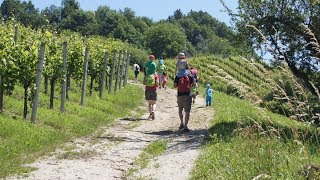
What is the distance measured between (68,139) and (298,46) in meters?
9.91

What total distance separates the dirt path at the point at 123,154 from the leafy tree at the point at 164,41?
419 ft

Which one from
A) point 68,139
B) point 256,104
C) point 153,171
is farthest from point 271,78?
point 68,139

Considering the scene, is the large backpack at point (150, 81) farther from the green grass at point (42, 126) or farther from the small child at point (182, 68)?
the small child at point (182, 68)

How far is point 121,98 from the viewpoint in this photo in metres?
23.2

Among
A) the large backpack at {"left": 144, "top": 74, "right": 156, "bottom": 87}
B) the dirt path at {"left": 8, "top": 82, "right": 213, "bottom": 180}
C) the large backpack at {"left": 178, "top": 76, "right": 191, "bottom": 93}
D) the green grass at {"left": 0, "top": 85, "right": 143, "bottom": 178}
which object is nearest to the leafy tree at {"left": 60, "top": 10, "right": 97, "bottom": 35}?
the green grass at {"left": 0, "top": 85, "right": 143, "bottom": 178}

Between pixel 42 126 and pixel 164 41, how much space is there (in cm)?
13443

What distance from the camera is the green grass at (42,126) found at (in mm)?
9430

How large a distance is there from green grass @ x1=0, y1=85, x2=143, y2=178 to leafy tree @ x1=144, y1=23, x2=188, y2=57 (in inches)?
4926

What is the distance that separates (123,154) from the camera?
35.2ft

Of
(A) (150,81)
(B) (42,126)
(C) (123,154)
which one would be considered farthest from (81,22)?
(C) (123,154)

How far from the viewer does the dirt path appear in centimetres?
864

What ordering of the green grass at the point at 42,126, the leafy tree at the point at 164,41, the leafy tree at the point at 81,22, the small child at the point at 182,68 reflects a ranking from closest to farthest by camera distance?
1. the green grass at the point at 42,126
2. the small child at the point at 182,68
3. the leafy tree at the point at 164,41
4. the leafy tree at the point at 81,22

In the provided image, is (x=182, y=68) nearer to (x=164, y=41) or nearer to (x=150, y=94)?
(x=150, y=94)

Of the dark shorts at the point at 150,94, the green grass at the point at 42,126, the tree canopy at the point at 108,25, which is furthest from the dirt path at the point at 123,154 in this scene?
the tree canopy at the point at 108,25
